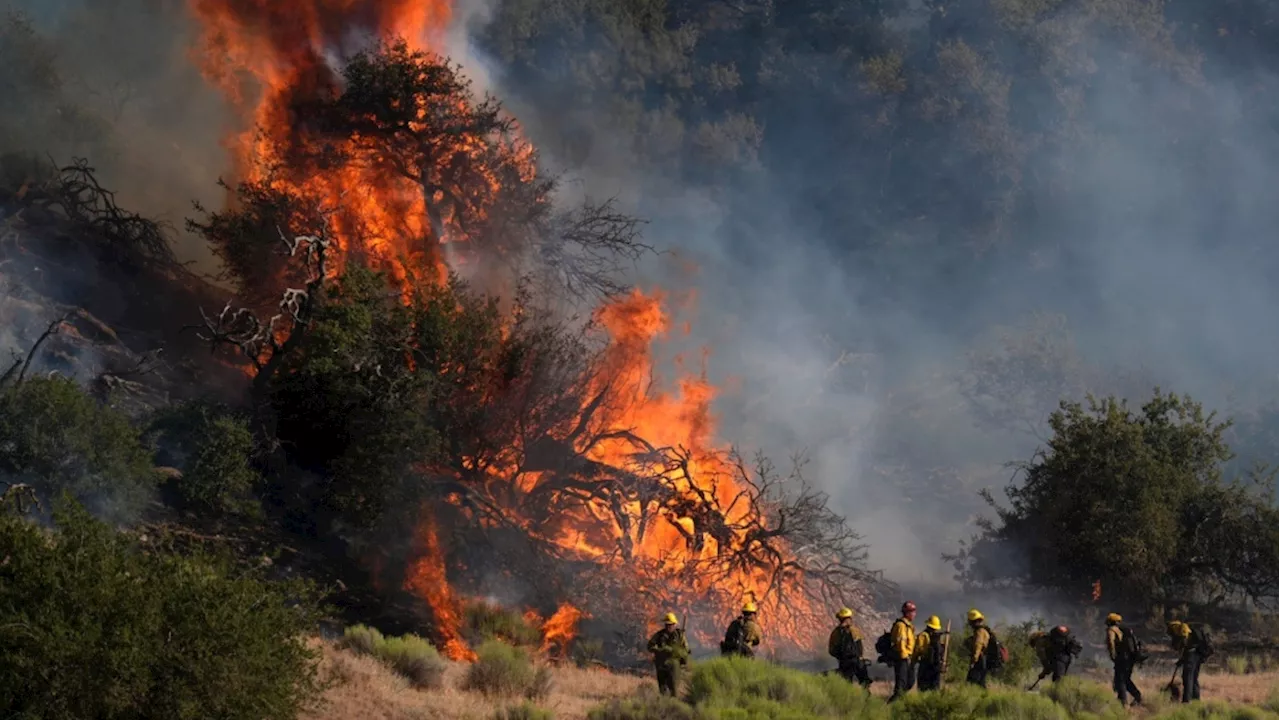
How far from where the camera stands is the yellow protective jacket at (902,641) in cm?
1986

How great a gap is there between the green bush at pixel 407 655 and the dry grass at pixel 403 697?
223 millimetres

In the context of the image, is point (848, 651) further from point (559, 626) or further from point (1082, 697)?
point (559, 626)

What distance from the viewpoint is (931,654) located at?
20000 mm

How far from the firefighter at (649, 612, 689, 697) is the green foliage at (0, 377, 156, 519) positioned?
10206 mm

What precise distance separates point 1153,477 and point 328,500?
19143mm

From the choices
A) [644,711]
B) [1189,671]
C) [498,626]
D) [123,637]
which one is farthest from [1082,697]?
[123,637]

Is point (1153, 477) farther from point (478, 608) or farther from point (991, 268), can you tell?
point (991, 268)

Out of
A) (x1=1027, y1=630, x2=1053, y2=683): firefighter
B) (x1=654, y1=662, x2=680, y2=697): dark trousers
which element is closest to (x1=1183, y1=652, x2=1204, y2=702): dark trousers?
(x1=1027, y1=630, x2=1053, y2=683): firefighter

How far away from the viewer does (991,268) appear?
66188mm

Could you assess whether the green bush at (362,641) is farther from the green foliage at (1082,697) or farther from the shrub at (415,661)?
the green foliage at (1082,697)

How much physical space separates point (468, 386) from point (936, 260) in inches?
1720

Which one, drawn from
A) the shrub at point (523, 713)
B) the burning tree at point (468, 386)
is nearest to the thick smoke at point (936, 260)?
the burning tree at point (468, 386)

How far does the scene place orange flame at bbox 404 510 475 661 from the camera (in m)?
23.4

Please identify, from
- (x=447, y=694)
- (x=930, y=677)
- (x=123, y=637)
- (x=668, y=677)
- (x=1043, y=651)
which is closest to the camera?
(x=123, y=637)
